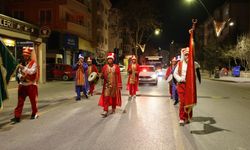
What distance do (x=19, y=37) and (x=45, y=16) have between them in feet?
55.5

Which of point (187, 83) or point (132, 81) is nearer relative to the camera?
point (187, 83)

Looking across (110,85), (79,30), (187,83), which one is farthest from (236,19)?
(187,83)

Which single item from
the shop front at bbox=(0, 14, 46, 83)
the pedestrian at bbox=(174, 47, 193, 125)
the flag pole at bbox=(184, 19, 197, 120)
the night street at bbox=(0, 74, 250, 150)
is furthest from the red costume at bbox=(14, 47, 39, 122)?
the shop front at bbox=(0, 14, 46, 83)

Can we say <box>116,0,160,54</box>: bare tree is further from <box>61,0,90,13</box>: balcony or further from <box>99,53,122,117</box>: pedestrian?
<box>99,53,122,117</box>: pedestrian

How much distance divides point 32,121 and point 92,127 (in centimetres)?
190

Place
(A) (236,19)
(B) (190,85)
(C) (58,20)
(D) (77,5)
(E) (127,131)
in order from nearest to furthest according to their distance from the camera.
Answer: (E) (127,131) → (B) (190,85) → (C) (58,20) → (D) (77,5) → (A) (236,19)

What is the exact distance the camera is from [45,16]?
128 ft

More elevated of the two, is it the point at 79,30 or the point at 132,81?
the point at 79,30

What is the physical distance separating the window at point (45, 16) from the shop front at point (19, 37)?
1291 centimetres

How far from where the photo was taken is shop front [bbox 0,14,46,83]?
819 inches

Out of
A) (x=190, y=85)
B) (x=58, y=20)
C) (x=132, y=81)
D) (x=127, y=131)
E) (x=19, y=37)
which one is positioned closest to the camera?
(x=127, y=131)

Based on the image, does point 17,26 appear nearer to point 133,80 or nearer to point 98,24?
point 133,80

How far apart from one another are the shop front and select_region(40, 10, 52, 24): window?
1291 centimetres

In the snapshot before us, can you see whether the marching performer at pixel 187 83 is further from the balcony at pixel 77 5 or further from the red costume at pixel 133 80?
the balcony at pixel 77 5
